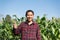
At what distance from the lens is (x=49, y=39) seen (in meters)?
6.81

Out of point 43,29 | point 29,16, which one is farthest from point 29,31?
point 43,29

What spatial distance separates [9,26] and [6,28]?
12cm

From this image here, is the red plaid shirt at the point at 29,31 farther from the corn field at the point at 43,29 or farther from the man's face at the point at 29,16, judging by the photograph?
the corn field at the point at 43,29

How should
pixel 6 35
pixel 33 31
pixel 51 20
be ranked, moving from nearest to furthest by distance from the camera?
pixel 33 31 < pixel 6 35 < pixel 51 20

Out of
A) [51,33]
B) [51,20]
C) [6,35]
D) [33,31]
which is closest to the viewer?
[33,31]

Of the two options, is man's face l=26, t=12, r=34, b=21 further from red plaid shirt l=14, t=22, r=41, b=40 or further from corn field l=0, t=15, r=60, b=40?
corn field l=0, t=15, r=60, b=40

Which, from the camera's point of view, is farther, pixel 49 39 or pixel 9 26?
pixel 9 26

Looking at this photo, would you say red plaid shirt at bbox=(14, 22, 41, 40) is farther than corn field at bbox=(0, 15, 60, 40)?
No

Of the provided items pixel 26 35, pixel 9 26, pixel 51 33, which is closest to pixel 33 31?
pixel 26 35

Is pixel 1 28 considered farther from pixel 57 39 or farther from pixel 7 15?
pixel 57 39

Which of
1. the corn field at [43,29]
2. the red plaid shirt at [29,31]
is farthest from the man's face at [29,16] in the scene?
the corn field at [43,29]

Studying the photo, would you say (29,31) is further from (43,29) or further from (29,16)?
(43,29)

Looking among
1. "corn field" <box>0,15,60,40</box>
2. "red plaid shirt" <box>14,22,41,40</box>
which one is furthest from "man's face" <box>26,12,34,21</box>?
"corn field" <box>0,15,60,40</box>

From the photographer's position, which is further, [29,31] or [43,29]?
[43,29]
